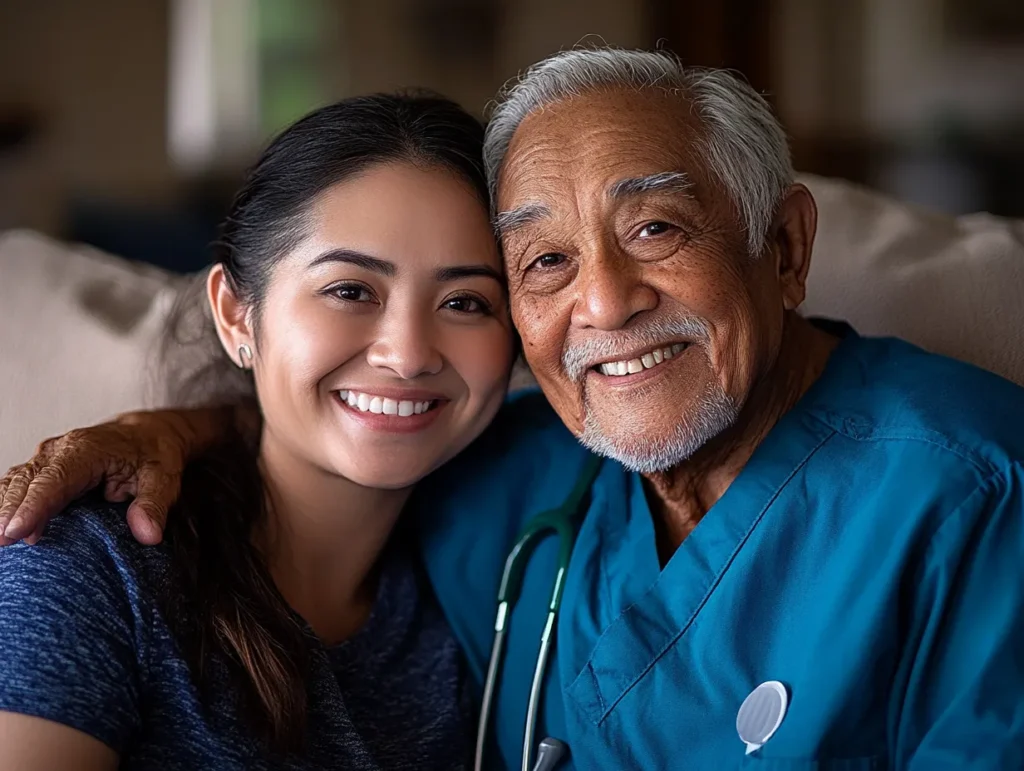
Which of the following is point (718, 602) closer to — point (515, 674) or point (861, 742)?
point (861, 742)

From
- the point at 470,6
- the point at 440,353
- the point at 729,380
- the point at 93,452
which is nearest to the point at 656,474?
the point at 729,380

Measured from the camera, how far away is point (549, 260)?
1.45 meters

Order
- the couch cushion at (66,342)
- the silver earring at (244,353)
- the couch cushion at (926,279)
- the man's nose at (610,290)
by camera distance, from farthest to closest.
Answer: the couch cushion at (66,342) < the couch cushion at (926,279) < the silver earring at (244,353) < the man's nose at (610,290)

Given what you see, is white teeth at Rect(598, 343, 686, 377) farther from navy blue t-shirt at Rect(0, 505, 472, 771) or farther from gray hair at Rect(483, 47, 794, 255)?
navy blue t-shirt at Rect(0, 505, 472, 771)

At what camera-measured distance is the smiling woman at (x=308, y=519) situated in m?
1.27

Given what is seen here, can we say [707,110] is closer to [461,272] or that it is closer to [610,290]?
[610,290]

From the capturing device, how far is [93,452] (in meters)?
1.41

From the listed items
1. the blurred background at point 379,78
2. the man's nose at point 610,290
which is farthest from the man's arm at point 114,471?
the blurred background at point 379,78

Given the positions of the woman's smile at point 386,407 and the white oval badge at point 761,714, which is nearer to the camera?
the white oval badge at point 761,714

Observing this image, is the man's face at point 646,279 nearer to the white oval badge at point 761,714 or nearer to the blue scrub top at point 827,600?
the blue scrub top at point 827,600

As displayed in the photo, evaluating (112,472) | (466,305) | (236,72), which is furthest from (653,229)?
(236,72)

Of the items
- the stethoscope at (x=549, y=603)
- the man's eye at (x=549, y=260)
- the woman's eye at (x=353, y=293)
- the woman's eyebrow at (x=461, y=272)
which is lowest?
the stethoscope at (x=549, y=603)

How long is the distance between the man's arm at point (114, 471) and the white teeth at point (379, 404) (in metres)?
0.25

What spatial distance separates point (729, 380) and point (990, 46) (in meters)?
1.65
